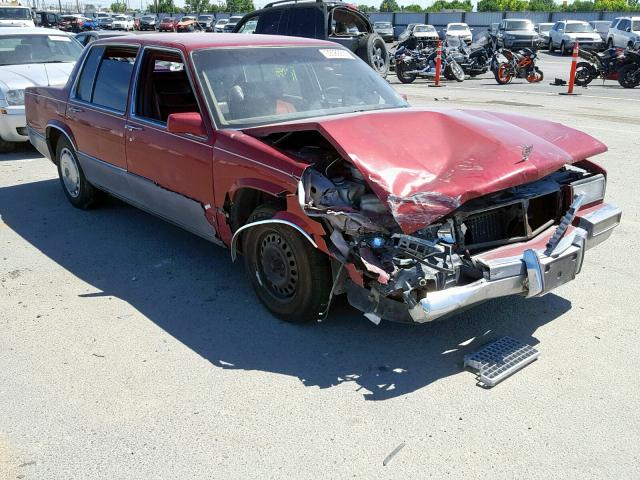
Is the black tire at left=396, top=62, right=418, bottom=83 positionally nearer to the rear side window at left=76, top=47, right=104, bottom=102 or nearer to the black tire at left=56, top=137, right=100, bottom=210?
the black tire at left=56, top=137, right=100, bottom=210

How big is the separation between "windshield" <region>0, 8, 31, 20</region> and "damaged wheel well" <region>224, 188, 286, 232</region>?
24.1 meters

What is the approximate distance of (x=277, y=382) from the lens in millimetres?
3479

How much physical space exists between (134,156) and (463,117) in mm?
2710

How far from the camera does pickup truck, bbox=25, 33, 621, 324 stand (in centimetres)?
339

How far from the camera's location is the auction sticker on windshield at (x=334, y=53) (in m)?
5.20

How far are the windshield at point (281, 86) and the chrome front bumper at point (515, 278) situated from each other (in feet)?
6.08

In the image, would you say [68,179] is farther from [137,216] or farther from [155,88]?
[155,88]

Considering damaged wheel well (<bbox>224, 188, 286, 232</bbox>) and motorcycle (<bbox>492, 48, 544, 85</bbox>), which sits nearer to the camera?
damaged wheel well (<bbox>224, 188, 286, 232</bbox>)

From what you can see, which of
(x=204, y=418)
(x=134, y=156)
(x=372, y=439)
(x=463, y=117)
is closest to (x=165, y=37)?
(x=134, y=156)

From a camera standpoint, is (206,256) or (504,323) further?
(206,256)

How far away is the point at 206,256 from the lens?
534 cm

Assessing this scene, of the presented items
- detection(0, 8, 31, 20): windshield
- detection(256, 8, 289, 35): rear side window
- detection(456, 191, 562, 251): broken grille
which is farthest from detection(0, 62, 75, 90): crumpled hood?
detection(0, 8, 31, 20): windshield

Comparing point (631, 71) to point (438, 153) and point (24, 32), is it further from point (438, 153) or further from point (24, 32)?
point (438, 153)

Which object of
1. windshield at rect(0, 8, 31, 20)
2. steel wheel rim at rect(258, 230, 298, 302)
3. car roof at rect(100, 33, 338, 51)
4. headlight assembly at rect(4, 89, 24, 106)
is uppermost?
windshield at rect(0, 8, 31, 20)
